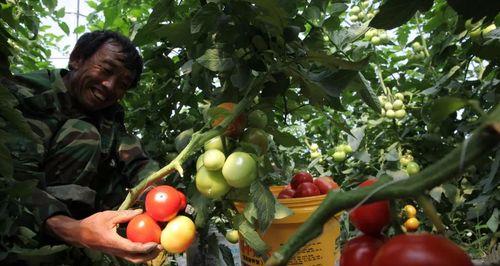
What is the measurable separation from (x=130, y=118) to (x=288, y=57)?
148 centimetres

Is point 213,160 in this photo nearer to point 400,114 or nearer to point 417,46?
point 400,114

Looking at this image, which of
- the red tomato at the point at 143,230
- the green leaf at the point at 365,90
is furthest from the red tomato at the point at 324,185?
the red tomato at the point at 143,230

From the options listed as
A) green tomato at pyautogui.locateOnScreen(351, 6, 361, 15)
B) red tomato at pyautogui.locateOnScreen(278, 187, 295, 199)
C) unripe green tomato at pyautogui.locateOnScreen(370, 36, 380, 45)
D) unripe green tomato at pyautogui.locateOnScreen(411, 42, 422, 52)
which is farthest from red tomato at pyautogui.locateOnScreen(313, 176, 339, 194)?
green tomato at pyautogui.locateOnScreen(351, 6, 361, 15)

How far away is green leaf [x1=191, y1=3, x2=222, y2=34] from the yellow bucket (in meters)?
0.55

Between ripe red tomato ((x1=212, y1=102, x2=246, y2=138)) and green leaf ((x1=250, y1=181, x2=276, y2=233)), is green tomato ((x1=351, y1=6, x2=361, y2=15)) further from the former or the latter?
green leaf ((x1=250, y1=181, x2=276, y2=233))

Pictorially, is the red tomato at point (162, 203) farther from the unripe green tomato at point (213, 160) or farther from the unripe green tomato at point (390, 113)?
the unripe green tomato at point (390, 113)

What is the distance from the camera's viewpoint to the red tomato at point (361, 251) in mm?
542

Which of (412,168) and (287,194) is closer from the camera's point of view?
(287,194)

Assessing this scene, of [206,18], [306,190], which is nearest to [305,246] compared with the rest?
[306,190]

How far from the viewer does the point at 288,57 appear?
1.11 metres

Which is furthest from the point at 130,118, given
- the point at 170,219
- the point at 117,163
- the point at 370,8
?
the point at 370,8

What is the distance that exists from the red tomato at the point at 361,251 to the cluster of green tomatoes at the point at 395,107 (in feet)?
6.31

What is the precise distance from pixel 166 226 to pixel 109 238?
18 cm

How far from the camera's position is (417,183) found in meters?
0.39
